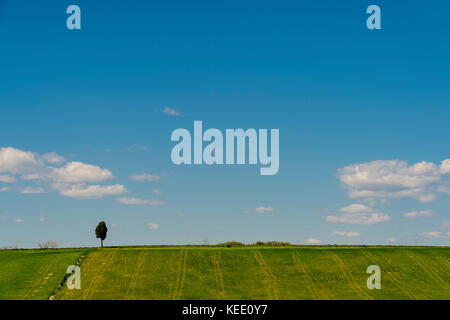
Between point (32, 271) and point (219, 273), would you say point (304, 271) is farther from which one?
point (32, 271)

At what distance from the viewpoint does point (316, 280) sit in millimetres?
71562

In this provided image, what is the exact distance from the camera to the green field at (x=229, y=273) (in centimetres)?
6625

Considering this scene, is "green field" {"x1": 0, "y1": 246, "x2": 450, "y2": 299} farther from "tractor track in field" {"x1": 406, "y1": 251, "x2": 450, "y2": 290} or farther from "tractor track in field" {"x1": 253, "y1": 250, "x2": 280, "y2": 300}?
"tractor track in field" {"x1": 406, "y1": 251, "x2": 450, "y2": 290}

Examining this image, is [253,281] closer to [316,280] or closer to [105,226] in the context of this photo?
[316,280]

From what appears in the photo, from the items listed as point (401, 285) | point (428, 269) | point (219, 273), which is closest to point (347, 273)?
point (401, 285)

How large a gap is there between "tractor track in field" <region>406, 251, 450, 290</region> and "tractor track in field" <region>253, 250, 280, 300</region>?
909 inches

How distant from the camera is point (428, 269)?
78250mm

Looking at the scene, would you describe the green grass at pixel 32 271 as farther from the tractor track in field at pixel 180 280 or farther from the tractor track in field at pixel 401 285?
the tractor track in field at pixel 401 285

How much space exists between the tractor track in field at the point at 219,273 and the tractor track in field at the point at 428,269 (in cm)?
3017

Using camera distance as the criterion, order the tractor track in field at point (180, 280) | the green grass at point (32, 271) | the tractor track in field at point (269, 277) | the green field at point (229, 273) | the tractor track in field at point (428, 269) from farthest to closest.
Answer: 1. the tractor track in field at point (428, 269)
2. the green grass at point (32, 271)
3. the green field at point (229, 273)
4. the tractor track in field at point (269, 277)
5. the tractor track in field at point (180, 280)

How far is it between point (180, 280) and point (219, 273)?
5987 millimetres

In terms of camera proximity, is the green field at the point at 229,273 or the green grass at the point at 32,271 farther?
the green grass at the point at 32,271

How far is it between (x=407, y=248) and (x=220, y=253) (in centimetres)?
3271

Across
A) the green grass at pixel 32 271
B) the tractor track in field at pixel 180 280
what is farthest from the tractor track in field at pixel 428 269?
the green grass at pixel 32 271
